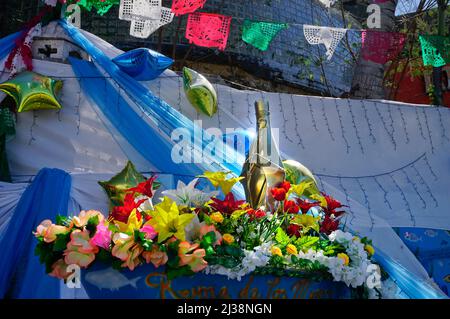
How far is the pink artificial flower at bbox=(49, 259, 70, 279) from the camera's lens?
7.93 feet

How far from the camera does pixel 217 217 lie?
8.91 ft

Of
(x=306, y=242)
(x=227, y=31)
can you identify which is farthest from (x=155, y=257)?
(x=227, y=31)

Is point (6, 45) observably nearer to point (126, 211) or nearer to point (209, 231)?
point (126, 211)

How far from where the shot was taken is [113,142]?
477cm

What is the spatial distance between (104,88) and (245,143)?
1313 mm

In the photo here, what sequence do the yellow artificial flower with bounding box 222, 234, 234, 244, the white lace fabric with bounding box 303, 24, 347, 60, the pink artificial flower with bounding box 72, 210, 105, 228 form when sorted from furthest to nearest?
the white lace fabric with bounding box 303, 24, 347, 60 → the yellow artificial flower with bounding box 222, 234, 234, 244 → the pink artificial flower with bounding box 72, 210, 105, 228

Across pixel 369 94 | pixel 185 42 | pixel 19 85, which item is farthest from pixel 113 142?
pixel 185 42

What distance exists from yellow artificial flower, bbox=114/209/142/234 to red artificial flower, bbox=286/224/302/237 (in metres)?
0.81

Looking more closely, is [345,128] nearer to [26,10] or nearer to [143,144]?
[143,144]

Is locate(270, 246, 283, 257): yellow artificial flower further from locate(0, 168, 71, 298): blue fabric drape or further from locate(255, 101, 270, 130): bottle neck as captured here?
locate(0, 168, 71, 298): blue fabric drape

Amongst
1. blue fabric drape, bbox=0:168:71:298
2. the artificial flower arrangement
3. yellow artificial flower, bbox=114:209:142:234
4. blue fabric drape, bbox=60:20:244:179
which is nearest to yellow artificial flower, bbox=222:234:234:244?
the artificial flower arrangement

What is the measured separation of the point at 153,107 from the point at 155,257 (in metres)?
2.51

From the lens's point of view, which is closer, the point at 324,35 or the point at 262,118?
the point at 262,118

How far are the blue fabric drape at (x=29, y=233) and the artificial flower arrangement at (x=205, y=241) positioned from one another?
907 mm
